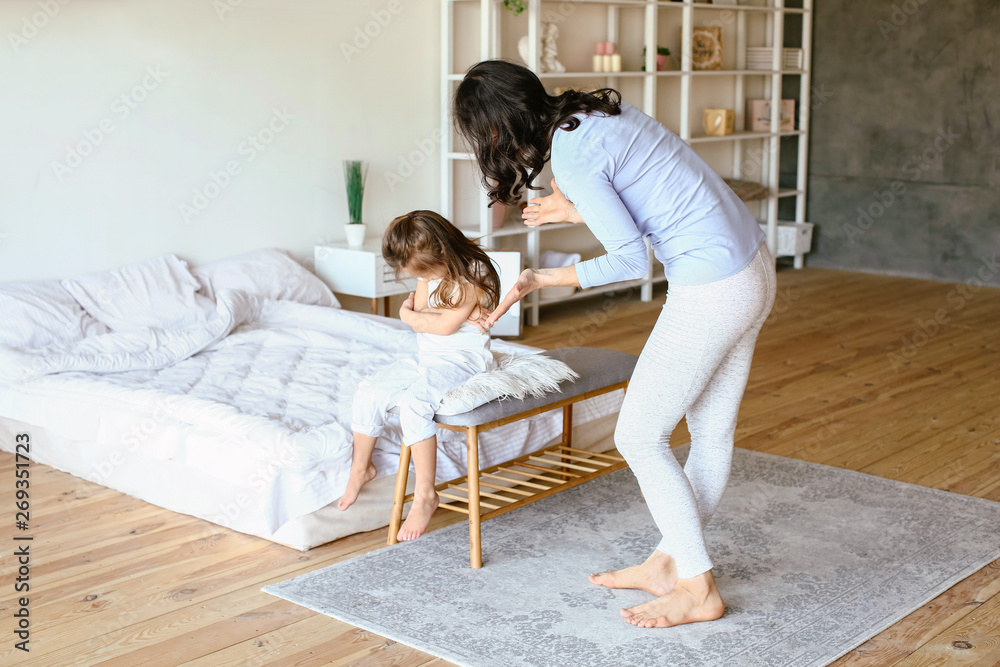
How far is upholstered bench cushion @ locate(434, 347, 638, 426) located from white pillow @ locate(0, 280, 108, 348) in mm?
1723

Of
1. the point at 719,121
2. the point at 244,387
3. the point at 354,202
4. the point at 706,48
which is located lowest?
the point at 244,387

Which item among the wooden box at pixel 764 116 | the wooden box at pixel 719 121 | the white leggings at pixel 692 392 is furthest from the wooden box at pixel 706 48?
the white leggings at pixel 692 392

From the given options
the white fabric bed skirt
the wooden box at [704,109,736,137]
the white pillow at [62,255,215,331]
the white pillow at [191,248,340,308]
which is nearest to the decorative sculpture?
the wooden box at [704,109,736,137]

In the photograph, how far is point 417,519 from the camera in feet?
8.36

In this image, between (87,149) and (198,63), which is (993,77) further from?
(87,149)

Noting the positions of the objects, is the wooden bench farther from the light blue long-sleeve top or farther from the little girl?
the light blue long-sleeve top

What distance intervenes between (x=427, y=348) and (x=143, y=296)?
1644 millimetres

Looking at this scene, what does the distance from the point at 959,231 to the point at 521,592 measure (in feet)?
16.9

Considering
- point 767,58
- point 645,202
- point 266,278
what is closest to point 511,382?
point 645,202

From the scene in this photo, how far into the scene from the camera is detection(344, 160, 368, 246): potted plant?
4.64 m

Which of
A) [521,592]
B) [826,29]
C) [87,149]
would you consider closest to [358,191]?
[87,149]

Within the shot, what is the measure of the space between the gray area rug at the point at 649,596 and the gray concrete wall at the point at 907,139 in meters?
3.98

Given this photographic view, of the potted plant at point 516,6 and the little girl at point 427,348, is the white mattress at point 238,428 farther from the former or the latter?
the potted plant at point 516,6

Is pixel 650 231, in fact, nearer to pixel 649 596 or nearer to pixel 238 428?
pixel 649 596
